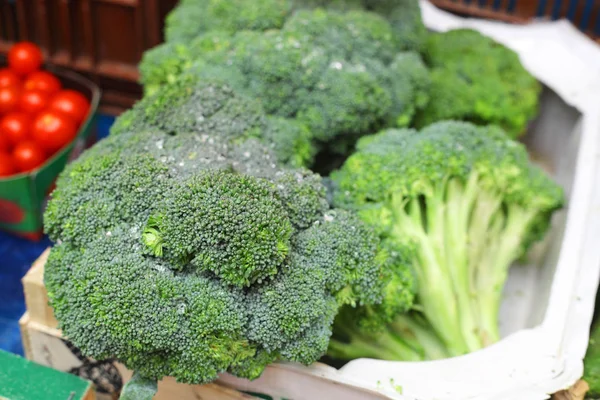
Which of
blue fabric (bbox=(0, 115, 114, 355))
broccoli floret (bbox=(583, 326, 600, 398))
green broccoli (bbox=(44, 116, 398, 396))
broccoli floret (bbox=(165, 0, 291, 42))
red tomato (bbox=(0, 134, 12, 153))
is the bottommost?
blue fabric (bbox=(0, 115, 114, 355))

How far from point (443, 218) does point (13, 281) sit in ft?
3.90

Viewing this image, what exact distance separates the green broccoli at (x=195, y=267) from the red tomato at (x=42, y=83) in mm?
933

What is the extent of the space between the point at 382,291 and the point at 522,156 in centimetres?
61

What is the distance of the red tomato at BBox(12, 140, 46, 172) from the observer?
1866mm

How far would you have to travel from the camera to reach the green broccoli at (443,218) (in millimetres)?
1362

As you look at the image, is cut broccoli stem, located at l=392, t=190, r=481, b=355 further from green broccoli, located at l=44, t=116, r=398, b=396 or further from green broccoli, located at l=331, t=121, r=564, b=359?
green broccoli, located at l=44, t=116, r=398, b=396

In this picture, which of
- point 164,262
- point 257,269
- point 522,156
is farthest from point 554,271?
point 164,262

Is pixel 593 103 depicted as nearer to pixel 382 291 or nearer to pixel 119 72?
pixel 382 291

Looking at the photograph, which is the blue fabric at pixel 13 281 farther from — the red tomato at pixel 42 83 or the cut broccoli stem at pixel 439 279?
the cut broccoli stem at pixel 439 279

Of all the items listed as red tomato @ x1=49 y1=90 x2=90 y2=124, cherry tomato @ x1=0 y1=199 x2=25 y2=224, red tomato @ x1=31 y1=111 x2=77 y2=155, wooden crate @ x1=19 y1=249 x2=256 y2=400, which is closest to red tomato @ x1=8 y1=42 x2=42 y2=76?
red tomato @ x1=49 y1=90 x2=90 y2=124

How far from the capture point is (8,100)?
6.56 ft

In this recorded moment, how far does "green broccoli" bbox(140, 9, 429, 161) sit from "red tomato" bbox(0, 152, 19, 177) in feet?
1.75

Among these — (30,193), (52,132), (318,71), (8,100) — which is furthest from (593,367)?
(8,100)

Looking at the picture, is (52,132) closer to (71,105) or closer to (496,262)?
(71,105)
